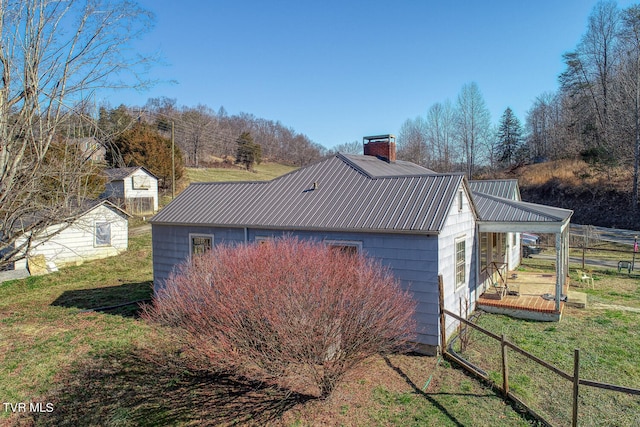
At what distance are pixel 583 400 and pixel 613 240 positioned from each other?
2077 centimetres

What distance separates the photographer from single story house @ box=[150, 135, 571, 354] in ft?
26.5

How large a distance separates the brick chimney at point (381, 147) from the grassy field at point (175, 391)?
9570 mm

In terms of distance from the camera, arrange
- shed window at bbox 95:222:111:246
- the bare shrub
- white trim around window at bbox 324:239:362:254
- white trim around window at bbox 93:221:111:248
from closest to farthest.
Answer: the bare shrub, white trim around window at bbox 324:239:362:254, white trim around window at bbox 93:221:111:248, shed window at bbox 95:222:111:246

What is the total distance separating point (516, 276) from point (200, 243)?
437 inches

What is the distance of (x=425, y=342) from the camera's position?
26.5 feet

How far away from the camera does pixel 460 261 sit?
966cm

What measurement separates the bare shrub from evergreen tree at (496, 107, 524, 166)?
49949 millimetres

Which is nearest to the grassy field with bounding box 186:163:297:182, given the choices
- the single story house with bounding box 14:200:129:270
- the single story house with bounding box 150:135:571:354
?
the single story house with bounding box 14:200:129:270

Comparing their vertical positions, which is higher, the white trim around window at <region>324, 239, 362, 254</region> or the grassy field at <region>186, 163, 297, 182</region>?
the grassy field at <region>186, 163, 297, 182</region>

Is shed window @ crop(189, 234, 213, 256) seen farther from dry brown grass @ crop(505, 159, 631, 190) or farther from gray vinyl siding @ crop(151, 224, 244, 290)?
dry brown grass @ crop(505, 159, 631, 190)

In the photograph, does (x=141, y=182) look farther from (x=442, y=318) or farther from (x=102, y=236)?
(x=442, y=318)

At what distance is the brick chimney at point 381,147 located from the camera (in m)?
15.7

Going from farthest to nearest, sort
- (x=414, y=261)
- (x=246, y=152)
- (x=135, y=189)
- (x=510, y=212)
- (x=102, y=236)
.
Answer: (x=246, y=152) < (x=135, y=189) < (x=102, y=236) < (x=510, y=212) < (x=414, y=261)

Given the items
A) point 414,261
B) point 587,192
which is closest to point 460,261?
point 414,261
